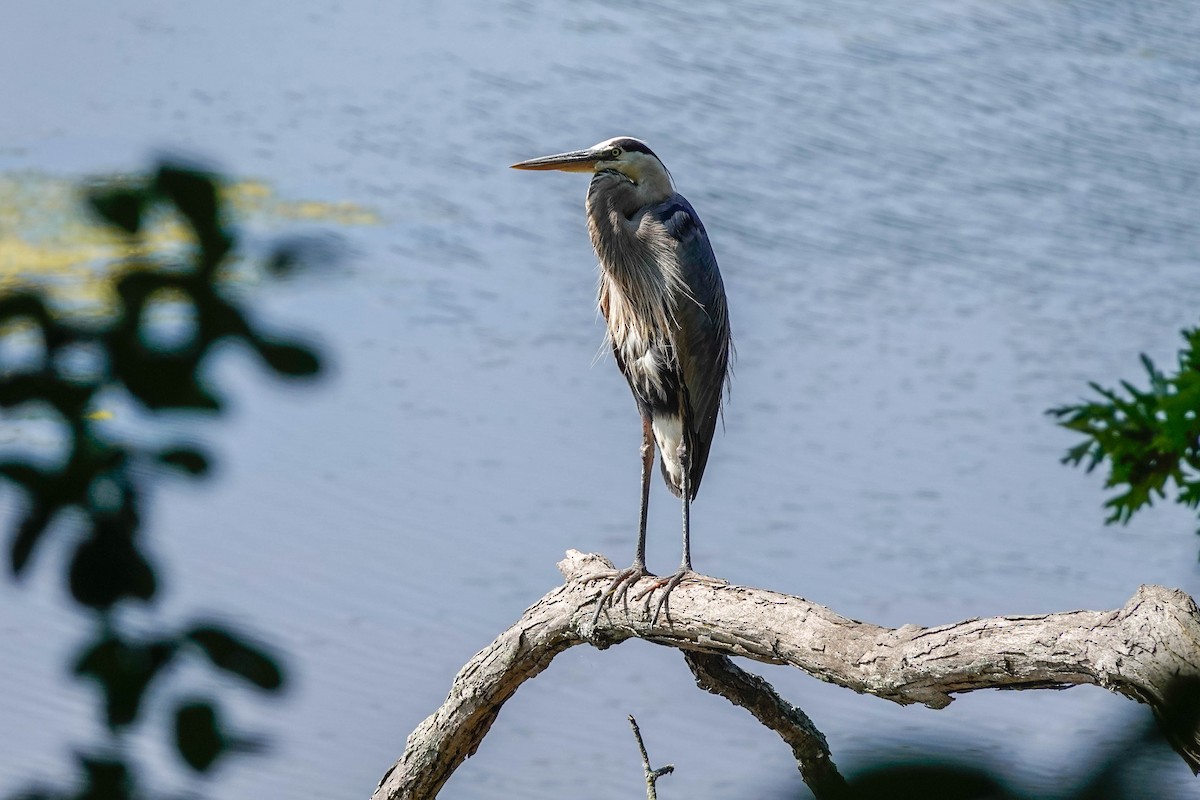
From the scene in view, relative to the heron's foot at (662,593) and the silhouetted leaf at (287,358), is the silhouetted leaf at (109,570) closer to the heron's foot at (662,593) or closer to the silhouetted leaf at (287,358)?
the silhouetted leaf at (287,358)

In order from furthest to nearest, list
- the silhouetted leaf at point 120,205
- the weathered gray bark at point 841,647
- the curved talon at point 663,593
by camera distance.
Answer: the curved talon at point 663,593 < the weathered gray bark at point 841,647 < the silhouetted leaf at point 120,205

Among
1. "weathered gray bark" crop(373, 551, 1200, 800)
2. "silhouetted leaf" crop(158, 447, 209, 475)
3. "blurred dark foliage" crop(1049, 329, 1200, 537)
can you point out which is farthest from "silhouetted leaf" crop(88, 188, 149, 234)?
"blurred dark foliage" crop(1049, 329, 1200, 537)

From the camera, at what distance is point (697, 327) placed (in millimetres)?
2682

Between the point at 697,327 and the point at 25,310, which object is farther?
the point at 697,327

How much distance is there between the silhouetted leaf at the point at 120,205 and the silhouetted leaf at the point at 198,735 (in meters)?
0.27

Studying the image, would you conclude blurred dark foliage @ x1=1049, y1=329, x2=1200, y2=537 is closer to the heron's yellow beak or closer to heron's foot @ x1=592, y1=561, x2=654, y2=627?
heron's foot @ x1=592, y1=561, x2=654, y2=627

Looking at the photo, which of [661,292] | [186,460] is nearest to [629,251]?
[661,292]

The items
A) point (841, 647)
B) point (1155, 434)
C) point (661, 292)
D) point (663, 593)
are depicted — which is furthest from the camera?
point (661, 292)

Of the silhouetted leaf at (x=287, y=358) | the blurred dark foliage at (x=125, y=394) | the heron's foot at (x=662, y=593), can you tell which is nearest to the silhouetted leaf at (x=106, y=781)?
the blurred dark foliage at (x=125, y=394)

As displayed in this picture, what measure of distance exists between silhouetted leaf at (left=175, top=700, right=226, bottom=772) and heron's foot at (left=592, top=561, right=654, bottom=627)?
1.48 m

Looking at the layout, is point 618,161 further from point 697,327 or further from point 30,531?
point 30,531

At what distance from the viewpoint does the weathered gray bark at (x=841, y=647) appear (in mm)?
1225

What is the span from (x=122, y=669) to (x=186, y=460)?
0.12m

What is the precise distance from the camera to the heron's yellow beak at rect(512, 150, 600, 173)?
2.58 metres
